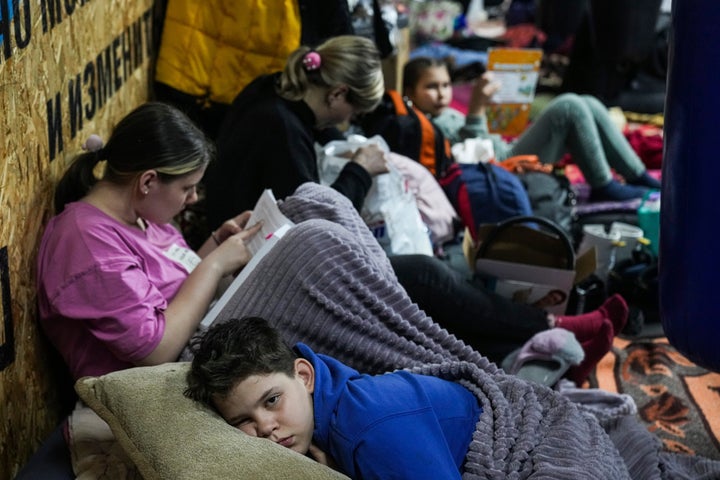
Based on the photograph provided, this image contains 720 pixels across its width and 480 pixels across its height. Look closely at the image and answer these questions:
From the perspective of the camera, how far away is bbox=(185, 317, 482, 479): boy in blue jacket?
1.60 metres

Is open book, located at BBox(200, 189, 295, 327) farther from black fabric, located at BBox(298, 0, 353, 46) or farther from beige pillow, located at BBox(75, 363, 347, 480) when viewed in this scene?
black fabric, located at BBox(298, 0, 353, 46)

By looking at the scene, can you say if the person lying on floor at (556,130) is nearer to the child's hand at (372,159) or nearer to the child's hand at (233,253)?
the child's hand at (372,159)

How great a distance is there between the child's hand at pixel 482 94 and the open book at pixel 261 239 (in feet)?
5.65

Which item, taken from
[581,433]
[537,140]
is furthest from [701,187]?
[537,140]

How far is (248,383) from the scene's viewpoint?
63.4 inches

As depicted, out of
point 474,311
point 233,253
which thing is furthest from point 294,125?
point 474,311

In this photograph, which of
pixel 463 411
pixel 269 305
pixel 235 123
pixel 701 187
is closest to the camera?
pixel 701 187

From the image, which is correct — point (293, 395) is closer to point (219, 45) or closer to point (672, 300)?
point (672, 300)

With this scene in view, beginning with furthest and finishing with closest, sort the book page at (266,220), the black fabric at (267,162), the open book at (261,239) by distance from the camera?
the black fabric at (267,162)
the book page at (266,220)
the open book at (261,239)

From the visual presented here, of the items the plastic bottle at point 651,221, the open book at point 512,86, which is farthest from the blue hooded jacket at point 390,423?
the open book at point 512,86

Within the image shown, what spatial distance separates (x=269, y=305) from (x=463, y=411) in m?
0.47

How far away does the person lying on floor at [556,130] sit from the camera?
3701 millimetres

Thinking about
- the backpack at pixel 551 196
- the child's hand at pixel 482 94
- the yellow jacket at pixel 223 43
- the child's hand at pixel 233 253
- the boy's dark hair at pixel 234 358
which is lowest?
the backpack at pixel 551 196

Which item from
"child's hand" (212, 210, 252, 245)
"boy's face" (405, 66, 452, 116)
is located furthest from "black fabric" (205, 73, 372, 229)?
"boy's face" (405, 66, 452, 116)
